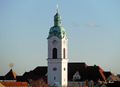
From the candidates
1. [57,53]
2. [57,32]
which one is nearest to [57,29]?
[57,32]

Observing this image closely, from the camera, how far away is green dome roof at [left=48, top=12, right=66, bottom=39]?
3238 inches

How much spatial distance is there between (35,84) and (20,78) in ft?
45.8

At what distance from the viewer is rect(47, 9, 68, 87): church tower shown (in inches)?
3238

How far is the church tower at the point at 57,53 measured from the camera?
82.2 m

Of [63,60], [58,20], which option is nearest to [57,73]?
[63,60]

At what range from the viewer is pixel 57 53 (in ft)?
270

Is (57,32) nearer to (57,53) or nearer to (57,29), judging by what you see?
(57,29)

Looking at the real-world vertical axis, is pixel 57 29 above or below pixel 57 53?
above

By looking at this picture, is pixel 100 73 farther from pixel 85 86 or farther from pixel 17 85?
pixel 17 85

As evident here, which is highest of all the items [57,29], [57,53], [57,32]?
[57,29]

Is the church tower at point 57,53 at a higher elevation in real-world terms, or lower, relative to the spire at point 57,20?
lower

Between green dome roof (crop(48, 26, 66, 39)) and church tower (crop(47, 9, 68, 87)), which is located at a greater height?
green dome roof (crop(48, 26, 66, 39))

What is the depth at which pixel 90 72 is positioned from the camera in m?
88.1

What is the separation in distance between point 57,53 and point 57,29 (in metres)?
3.12
